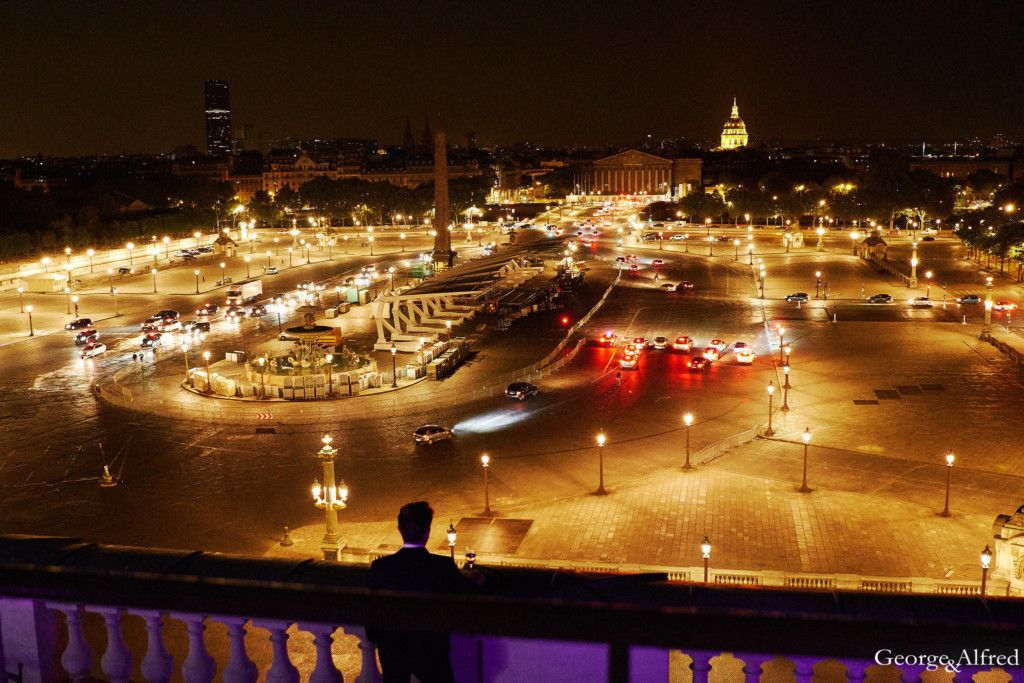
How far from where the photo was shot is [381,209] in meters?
126

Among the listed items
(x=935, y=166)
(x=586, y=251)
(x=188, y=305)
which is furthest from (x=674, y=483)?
(x=935, y=166)

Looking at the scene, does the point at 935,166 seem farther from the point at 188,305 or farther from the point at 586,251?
the point at 188,305

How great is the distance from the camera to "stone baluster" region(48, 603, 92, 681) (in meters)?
4.21

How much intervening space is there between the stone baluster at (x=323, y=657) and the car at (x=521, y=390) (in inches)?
1156

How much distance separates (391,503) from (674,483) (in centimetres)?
711

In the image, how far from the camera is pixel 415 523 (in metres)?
4.32

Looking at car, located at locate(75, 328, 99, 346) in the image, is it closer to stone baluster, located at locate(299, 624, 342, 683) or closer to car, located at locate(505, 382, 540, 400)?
car, located at locate(505, 382, 540, 400)

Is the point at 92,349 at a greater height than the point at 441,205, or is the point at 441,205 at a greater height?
the point at 441,205

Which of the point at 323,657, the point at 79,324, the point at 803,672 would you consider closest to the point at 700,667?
the point at 803,672

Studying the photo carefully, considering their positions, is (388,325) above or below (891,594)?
below

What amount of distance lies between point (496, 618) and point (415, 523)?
4.86 ft

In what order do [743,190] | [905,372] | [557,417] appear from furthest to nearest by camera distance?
[743,190]
[905,372]
[557,417]

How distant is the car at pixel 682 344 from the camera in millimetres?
41438

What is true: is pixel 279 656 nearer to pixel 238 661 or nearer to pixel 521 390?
pixel 238 661
